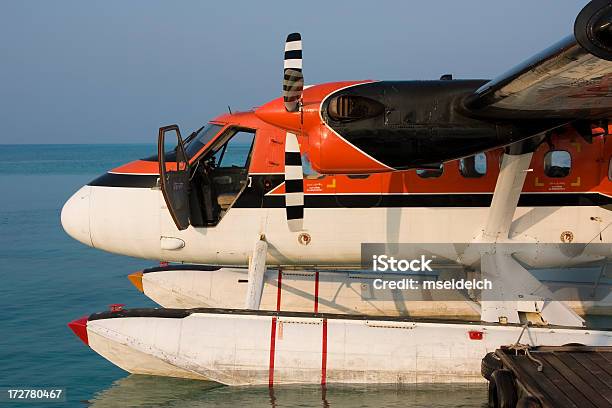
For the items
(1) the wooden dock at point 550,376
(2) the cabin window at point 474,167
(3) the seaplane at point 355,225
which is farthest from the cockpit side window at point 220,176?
(1) the wooden dock at point 550,376

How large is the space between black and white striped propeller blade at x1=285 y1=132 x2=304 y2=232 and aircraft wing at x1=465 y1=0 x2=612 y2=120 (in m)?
2.19

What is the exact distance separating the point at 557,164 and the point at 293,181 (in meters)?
3.24

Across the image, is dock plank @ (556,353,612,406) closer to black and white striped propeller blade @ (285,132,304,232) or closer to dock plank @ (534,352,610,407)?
dock plank @ (534,352,610,407)

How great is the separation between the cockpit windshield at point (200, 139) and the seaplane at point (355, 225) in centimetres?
3

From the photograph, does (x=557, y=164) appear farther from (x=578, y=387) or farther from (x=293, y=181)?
(x=578, y=387)

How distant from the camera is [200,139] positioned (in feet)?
35.0

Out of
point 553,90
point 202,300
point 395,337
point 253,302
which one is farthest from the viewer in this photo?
point 202,300

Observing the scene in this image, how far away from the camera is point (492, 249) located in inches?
397

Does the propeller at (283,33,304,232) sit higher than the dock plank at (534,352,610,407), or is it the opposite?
the propeller at (283,33,304,232)

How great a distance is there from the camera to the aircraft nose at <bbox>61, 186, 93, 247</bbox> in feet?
34.8

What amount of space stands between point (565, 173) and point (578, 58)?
385cm

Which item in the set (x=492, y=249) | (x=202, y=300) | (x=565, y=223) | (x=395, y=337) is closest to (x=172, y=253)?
(x=202, y=300)

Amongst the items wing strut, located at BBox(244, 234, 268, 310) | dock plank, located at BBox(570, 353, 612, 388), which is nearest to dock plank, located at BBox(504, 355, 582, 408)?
dock plank, located at BBox(570, 353, 612, 388)

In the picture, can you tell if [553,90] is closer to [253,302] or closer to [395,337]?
[395,337]
